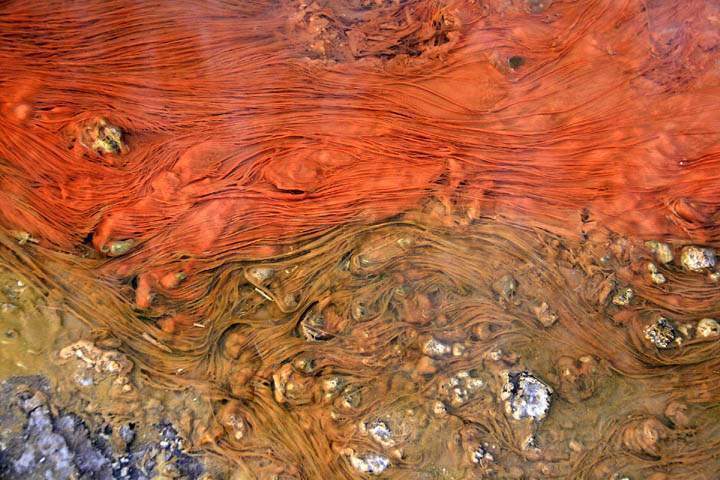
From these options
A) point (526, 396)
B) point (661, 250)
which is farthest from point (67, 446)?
point (661, 250)

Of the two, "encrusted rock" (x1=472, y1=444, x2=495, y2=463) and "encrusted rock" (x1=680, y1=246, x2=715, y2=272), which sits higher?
"encrusted rock" (x1=680, y1=246, x2=715, y2=272)

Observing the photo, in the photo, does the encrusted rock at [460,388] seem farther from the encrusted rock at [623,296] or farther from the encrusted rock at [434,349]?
the encrusted rock at [623,296]

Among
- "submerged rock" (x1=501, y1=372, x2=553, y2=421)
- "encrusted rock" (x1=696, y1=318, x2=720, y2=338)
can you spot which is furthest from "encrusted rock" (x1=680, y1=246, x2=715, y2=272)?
"submerged rock" (x1=501, y1=372, x2=553, y2=421)

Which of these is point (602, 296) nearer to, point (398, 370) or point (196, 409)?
point (398, 370)

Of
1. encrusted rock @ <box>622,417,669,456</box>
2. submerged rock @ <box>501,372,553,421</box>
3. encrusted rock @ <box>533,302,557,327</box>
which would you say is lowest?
encrusted rock @ <box>622,417,669,456</box>

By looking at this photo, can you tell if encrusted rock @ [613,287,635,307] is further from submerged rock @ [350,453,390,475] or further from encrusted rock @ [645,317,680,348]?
submerged rock @ [350,453,390,475]

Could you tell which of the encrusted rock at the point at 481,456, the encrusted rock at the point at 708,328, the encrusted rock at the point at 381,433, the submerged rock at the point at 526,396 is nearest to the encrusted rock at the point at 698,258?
the encrusted rock at the point at 708,328

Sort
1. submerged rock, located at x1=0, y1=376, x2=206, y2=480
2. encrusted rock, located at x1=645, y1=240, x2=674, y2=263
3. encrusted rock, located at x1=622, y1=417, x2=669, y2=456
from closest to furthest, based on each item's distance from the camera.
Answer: submerged rock, located at x1=0, y1=376, x2=206, y2=480 < encrusted rock, located at x1=622, y1=417, x2=669, y2=456 < encrusted rock, located at x1=645, y1=240, x2=674, y2=263
